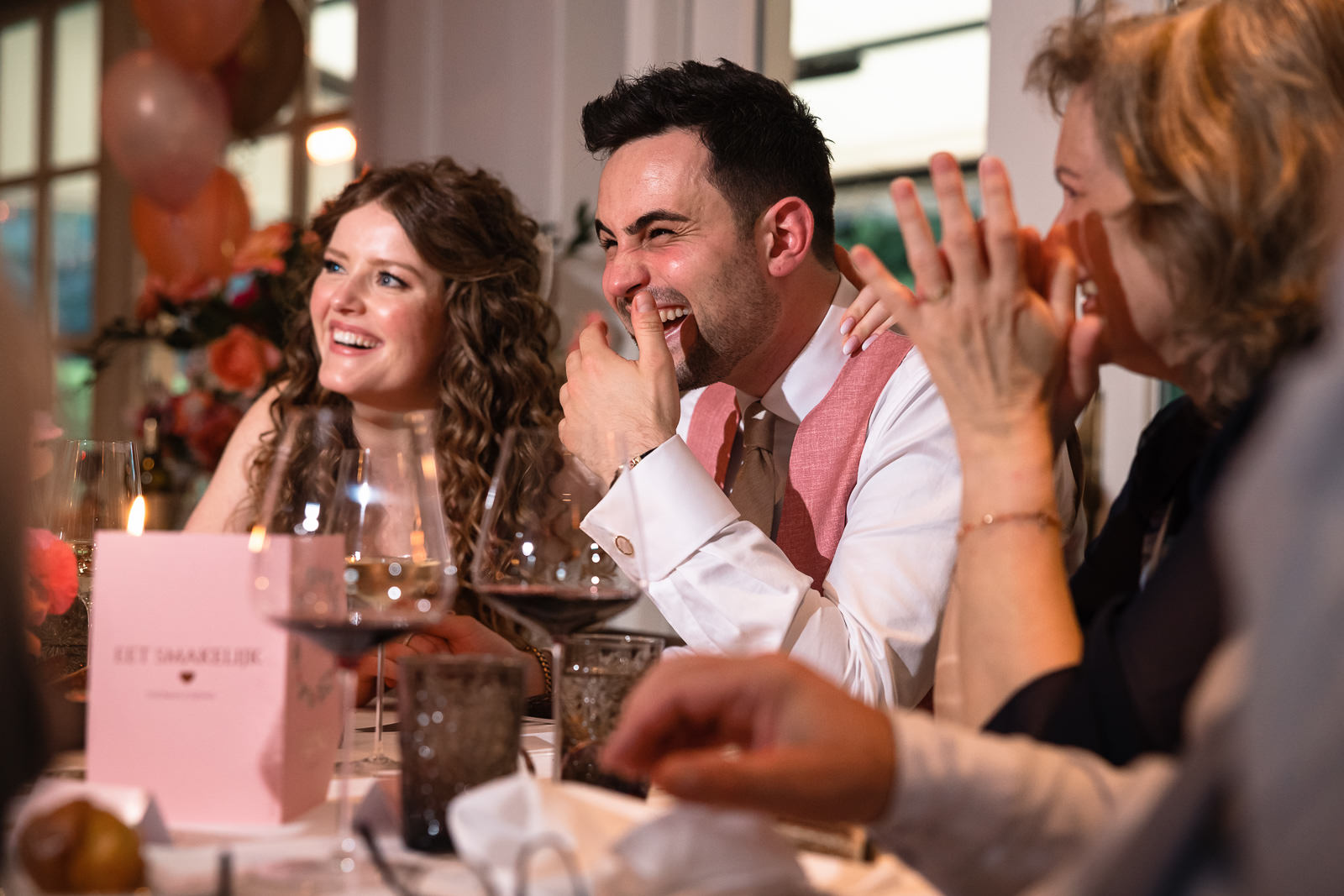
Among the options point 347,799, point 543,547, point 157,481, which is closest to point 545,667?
point 543,547

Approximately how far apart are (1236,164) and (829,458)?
874 mm

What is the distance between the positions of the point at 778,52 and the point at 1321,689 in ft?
8.92

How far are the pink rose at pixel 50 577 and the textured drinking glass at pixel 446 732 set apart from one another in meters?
0.67

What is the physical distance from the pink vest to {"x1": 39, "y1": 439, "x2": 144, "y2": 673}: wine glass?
2.94 feet

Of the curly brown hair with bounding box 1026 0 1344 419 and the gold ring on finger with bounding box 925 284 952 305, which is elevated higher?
the curly brown hair with bounding box 1026 0 1344 419

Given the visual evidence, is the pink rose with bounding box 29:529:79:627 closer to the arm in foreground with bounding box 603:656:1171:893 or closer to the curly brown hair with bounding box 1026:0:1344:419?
the arm in foreground with bounding box 603:656:1171:893

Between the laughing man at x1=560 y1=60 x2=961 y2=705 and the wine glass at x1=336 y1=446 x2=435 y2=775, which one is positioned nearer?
the wine glass at x1=336 y1=446 x2=435 y2=775

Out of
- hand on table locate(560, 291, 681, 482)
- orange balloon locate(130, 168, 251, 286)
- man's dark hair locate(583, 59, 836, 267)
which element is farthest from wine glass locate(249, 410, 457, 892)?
orange balloon locate(130, 168, 251, 286)

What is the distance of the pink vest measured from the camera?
1.69 m

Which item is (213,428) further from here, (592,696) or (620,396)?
(592,696)

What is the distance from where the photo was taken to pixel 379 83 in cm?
308

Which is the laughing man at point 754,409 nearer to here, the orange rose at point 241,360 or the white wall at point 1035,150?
the white wall at point 1035,150

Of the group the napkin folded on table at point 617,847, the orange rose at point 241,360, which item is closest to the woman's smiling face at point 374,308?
the orange rose at point 241,360

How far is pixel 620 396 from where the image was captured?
5.24 ft
